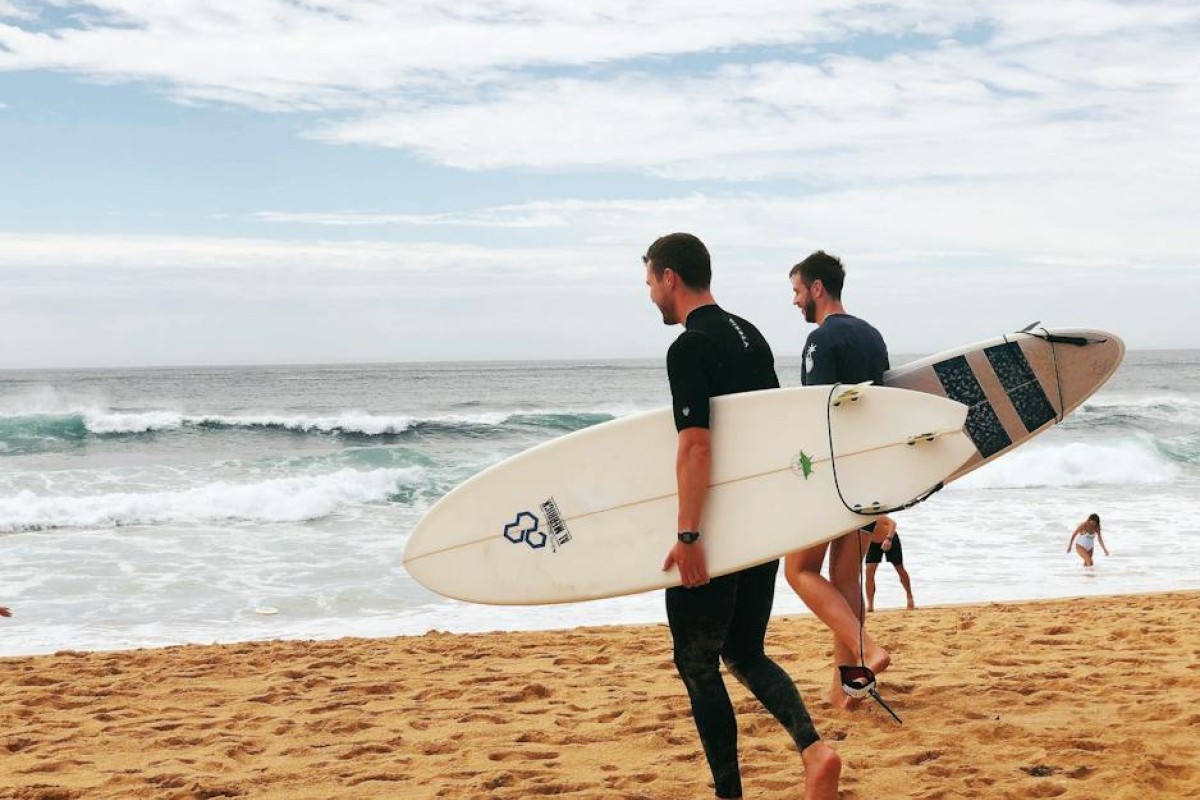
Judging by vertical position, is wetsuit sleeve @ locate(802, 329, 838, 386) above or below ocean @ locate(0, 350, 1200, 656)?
above

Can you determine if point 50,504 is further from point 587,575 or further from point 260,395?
point 260,395

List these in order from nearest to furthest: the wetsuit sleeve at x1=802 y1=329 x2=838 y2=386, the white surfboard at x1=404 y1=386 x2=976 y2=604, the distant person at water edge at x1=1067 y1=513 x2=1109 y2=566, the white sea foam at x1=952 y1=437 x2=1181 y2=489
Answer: the white surfboard at x1=404 y1=386 x2=976 y2=604 → the wetsuit sleeve at x1=802 y1=329 x2=838 y2=386 → the distant person at water edge at x1=1067 y1=513 x2=1109 y2=566 → the white sea foam at x1=952 y1=437 x2=1181 y2=489

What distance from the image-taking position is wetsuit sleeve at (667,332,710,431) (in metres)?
2.60

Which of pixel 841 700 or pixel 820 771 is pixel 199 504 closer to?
pixel 841 700

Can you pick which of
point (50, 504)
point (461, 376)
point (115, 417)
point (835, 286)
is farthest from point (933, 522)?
point (461, 376)

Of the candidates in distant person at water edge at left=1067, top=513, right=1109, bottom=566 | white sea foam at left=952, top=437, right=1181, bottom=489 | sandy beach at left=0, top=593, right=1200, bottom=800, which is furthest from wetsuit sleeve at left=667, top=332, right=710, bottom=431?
white sea foam at left=952, top=437, right=1181, bottom=489

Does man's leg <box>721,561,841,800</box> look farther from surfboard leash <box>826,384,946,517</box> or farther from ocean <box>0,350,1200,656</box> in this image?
ocean <box>0,350,1200,656</box>

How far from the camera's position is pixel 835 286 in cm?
381

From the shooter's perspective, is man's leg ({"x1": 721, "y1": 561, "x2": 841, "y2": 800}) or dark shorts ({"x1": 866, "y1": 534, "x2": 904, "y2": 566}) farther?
dark shorts ({"x1": 866, "y1": 534, "x2": 904, "y2": 566})

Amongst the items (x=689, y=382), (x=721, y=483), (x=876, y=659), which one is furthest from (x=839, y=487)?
(x=876, y=659)

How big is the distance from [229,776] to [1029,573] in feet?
23.3

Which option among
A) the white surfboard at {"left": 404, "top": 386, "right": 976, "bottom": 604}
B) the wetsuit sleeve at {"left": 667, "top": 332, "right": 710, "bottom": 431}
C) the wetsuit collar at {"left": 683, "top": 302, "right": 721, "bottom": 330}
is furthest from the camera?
the white surfboard at {"left": 404, "top": 386, "right": 976, "bottom": 604}

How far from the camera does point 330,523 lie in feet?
39.4

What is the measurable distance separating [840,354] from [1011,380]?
0.86m
